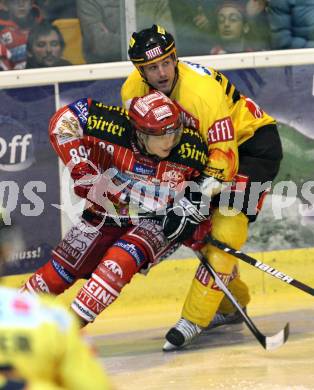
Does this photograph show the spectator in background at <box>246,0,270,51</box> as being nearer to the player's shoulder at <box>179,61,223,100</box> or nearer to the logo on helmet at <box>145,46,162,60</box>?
the player's shoulder at <box>179,61,223,100</box>

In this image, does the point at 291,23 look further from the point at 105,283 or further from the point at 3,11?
the point at 105,283

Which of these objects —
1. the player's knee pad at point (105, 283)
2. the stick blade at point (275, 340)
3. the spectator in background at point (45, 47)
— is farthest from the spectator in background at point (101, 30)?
the stick blade at point (275, 340)

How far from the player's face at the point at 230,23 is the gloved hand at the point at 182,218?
1.57 meters

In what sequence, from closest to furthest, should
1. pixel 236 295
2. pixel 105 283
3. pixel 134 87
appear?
1. pixel 105 283
2. pixel 134 87
3. pixel 236 295

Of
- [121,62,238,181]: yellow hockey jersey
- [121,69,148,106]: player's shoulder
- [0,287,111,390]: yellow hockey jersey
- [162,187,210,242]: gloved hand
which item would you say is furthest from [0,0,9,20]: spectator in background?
[0,287,111,390]: yellow hockey jersey

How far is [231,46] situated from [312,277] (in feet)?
4.49

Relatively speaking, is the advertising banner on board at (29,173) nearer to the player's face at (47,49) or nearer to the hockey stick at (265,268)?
the player's face at (47,49)

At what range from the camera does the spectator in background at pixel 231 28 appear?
6.93 m

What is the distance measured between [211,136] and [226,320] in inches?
46.2

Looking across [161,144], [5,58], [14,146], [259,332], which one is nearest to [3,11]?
[5,58]

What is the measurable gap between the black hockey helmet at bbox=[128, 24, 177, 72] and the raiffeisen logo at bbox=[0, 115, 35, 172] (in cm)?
109

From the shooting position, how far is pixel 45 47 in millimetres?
6766

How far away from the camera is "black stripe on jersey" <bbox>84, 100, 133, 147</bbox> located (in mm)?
5590

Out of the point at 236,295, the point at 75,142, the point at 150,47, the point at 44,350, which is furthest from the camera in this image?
the point at 236,295
